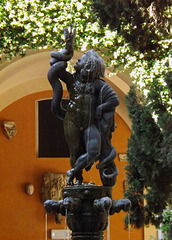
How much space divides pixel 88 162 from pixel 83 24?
613cm

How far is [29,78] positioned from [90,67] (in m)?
8.18

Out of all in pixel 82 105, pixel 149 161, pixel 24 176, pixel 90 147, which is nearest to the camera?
pixel 90 147

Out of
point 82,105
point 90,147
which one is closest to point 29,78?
point 82,105

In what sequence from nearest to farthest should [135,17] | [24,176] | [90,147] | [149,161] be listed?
[90,147] → [149,161] → [135,17] → [24,176]

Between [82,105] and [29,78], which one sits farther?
[29,78]

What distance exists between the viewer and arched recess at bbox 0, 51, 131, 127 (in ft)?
46.2

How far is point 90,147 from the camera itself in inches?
278

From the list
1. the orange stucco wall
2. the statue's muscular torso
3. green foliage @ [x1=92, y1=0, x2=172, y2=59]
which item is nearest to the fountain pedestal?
the statue's muscular torso

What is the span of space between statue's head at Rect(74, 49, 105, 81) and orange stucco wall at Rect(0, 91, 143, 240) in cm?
803

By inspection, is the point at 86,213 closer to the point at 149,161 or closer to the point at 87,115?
the point at 87,115

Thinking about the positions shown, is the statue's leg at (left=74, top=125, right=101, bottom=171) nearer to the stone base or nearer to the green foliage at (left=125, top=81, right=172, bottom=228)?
the stone base

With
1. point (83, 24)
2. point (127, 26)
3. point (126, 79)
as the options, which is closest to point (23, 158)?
point (126, 79)

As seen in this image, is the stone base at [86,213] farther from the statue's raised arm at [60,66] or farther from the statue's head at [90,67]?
the statue's head at [90,67]

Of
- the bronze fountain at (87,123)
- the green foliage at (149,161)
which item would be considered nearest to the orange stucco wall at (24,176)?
the green foliage at (149,161)
